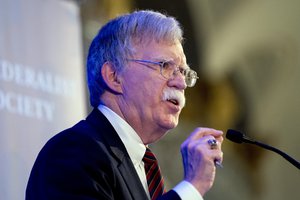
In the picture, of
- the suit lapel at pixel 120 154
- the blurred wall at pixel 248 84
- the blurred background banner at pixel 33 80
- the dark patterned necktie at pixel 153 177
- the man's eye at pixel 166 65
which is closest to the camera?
the suit lapel at pixel 120 154

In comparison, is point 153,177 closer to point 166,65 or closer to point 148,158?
point 148,158

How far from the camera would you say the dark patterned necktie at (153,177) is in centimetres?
225

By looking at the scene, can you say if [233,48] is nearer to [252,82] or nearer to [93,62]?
[252,82]

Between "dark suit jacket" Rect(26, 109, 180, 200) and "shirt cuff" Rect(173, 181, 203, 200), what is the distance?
0.07 ft

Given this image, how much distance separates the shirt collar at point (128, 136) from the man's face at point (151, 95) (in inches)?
1.5

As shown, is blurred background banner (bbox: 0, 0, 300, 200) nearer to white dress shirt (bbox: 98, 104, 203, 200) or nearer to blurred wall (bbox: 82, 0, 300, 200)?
blurred wall (bbox: 82, 0, 300, 200)

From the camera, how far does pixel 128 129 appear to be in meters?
2.32

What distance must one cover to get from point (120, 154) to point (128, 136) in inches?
5.7

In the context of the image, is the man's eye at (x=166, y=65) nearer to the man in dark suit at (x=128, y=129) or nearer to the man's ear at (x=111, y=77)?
the man in dark suit at (x=128, y=129)

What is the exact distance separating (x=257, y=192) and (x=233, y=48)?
4.84 feet

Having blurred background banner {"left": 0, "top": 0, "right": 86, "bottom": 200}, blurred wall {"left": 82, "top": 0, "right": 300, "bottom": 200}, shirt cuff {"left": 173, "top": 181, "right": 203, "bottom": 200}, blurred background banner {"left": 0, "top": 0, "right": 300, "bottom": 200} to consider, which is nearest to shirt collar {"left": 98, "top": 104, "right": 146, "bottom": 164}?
shirt cuff {"left": 173, "top": 181, "right": 203, "bottom": 200}

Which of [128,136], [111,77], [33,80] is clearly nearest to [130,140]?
[128,136]

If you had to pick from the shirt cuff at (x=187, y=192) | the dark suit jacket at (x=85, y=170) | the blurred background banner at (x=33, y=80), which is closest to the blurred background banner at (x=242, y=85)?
the blurred background banner at (x=33, y=80)

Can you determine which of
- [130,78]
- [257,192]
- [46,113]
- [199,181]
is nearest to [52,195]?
[199,181]
